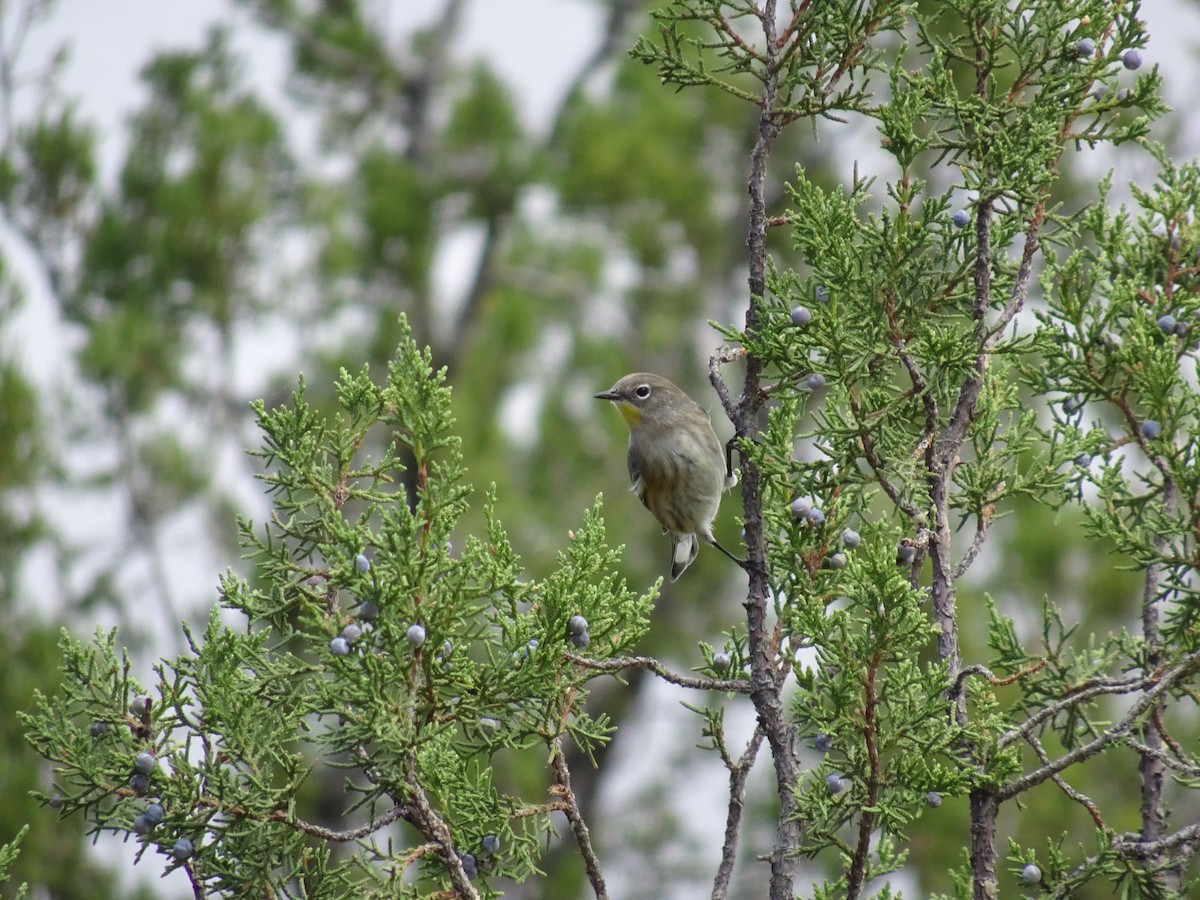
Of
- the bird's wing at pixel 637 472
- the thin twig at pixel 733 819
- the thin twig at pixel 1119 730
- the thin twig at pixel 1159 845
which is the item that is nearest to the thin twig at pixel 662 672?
the thin twig at pixel 733 819

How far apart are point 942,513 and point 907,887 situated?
7.74m

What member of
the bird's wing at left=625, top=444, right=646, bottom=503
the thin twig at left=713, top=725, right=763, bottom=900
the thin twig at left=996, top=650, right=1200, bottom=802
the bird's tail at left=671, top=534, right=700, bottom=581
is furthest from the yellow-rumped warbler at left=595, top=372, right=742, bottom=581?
the thin twig at left=996, top=650, right=1200, bottom=802

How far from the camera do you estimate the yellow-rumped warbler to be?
5961 mm

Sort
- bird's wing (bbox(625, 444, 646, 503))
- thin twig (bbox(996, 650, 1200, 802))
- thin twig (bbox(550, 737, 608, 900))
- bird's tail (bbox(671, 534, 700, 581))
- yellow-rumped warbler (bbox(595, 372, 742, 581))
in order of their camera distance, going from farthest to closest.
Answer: bird's tail (bbox(671, 534, 700, 581)) < bird's wing (bbox(625, 444, 646, 503)) < yellow-rumped warbler (bbox(595, 372, 742, 581)) < thin twig (bbox(550, 737, 608, 900)) < thin twig (bbox(996, 650, 1200, 802))

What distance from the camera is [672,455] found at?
19.6 ft

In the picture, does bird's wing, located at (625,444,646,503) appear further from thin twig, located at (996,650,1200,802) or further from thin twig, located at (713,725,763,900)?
thin twig, located at (996,650,1200,802)

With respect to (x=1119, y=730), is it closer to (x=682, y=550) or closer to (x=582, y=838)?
(x=582, y=838)

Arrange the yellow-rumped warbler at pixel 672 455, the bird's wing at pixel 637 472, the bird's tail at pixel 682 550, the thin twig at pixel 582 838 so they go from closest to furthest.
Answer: the thin twig at pixel 582 838 → the yellow-rumped warbler at pixel 672 455 → the bird's wing at pixel 637 472 → the bird's tail at pixel 682 550

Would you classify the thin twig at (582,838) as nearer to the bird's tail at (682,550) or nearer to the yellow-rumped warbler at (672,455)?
the yellow-rumped warbler at (672,455)

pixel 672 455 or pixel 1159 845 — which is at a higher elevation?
pixel 672 455

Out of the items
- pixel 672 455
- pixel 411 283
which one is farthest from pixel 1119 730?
pixel 411 283

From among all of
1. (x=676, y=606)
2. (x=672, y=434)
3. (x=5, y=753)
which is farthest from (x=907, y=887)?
(x=5, y=753)

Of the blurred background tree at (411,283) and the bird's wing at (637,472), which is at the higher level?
the blurred background tree at (411,283)

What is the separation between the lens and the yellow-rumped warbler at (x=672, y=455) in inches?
235
